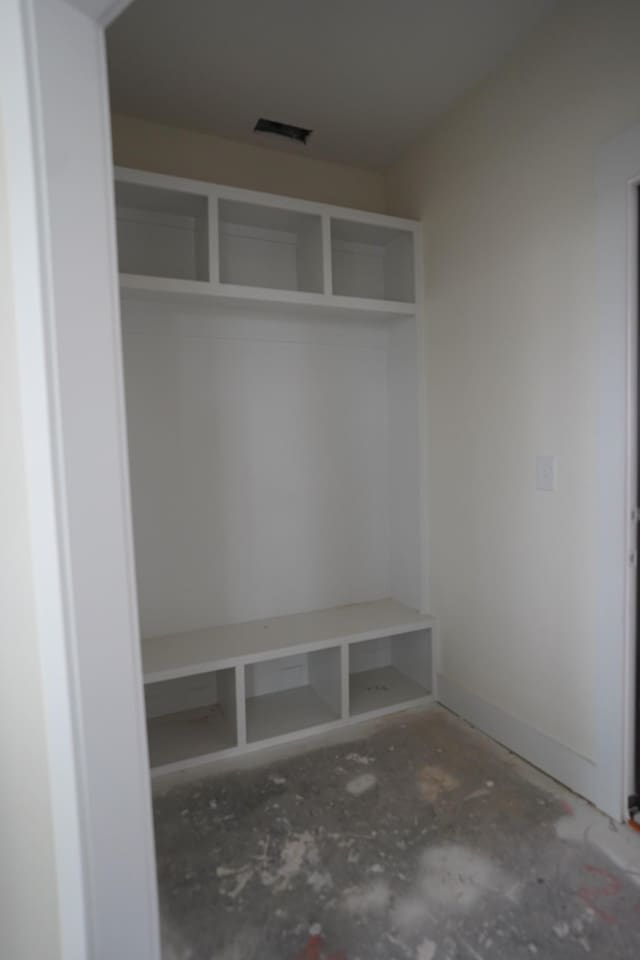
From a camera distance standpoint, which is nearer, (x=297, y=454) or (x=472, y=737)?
(x=472, y=737)

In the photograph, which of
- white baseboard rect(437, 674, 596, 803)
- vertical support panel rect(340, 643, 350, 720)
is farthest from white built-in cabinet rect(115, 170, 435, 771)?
white baseboard rect(437, 674, 596, 803)

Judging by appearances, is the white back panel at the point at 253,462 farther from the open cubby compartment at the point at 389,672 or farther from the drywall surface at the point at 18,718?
the drywall surface at the point at 18,718

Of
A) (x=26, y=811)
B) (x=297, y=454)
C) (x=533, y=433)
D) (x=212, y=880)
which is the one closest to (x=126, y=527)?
(x=26, y=811)

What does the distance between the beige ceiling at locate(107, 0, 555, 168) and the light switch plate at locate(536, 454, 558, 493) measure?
1523 millimetres

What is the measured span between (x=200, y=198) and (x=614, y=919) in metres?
2.76

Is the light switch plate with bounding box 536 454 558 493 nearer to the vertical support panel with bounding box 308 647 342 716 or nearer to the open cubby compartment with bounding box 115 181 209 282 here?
the vertical support panel with bounding box 308 647 342 716

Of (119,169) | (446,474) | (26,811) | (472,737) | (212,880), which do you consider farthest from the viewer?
(446,474)

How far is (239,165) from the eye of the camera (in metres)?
2.64

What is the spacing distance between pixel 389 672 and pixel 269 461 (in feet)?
4.35

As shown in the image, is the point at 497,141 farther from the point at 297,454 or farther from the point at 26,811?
the point at 26,811

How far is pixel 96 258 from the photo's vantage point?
1.04m

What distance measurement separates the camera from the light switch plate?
2098 mm

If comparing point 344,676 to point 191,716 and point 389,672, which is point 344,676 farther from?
point 191,716

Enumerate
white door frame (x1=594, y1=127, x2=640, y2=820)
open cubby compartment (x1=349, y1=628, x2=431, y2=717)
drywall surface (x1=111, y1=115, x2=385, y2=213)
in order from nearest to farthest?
1. white door frame (x1=594, y1=127, x2=640, y2=820)
2. drywall surface (x1=111, y1=115, x2=385, y2=213)
3. open cubby compartment (x1=349, y1=628, x2=431, y2=717)
